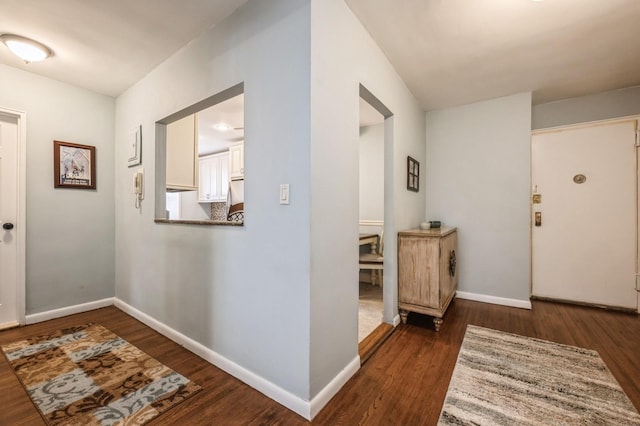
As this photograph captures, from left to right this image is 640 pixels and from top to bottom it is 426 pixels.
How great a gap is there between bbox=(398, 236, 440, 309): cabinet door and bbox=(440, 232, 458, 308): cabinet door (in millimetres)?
80

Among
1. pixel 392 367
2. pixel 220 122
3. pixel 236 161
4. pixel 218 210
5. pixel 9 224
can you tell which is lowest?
pixel 392 367

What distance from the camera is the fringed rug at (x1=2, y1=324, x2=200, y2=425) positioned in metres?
1.44

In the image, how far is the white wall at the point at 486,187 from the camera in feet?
9.90

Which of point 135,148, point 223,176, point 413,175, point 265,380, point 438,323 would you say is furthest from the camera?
point 223,176

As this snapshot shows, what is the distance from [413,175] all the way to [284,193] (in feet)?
6.59

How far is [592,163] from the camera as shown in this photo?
120 inches

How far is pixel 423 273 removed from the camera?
98.4 inches

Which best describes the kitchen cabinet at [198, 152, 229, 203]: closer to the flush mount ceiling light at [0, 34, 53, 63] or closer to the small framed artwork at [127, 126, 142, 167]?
the small framed artwork at [127, 126, 142, 167]

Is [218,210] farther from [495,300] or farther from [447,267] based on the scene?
[495,300]

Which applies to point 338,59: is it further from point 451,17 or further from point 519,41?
point 519,41

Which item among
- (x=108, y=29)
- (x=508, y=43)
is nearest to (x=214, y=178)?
(x=108, y=29)

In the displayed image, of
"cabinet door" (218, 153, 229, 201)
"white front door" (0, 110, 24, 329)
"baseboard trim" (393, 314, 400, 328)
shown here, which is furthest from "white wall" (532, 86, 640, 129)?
"white front door" (0, 110, 24, 329)

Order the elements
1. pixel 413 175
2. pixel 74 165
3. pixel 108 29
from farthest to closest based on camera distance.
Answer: pixel 413 175, pixel 74 165, pixel 108 29

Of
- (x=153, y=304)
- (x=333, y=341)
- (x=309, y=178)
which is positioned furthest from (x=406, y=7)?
(x=153, y=304)
